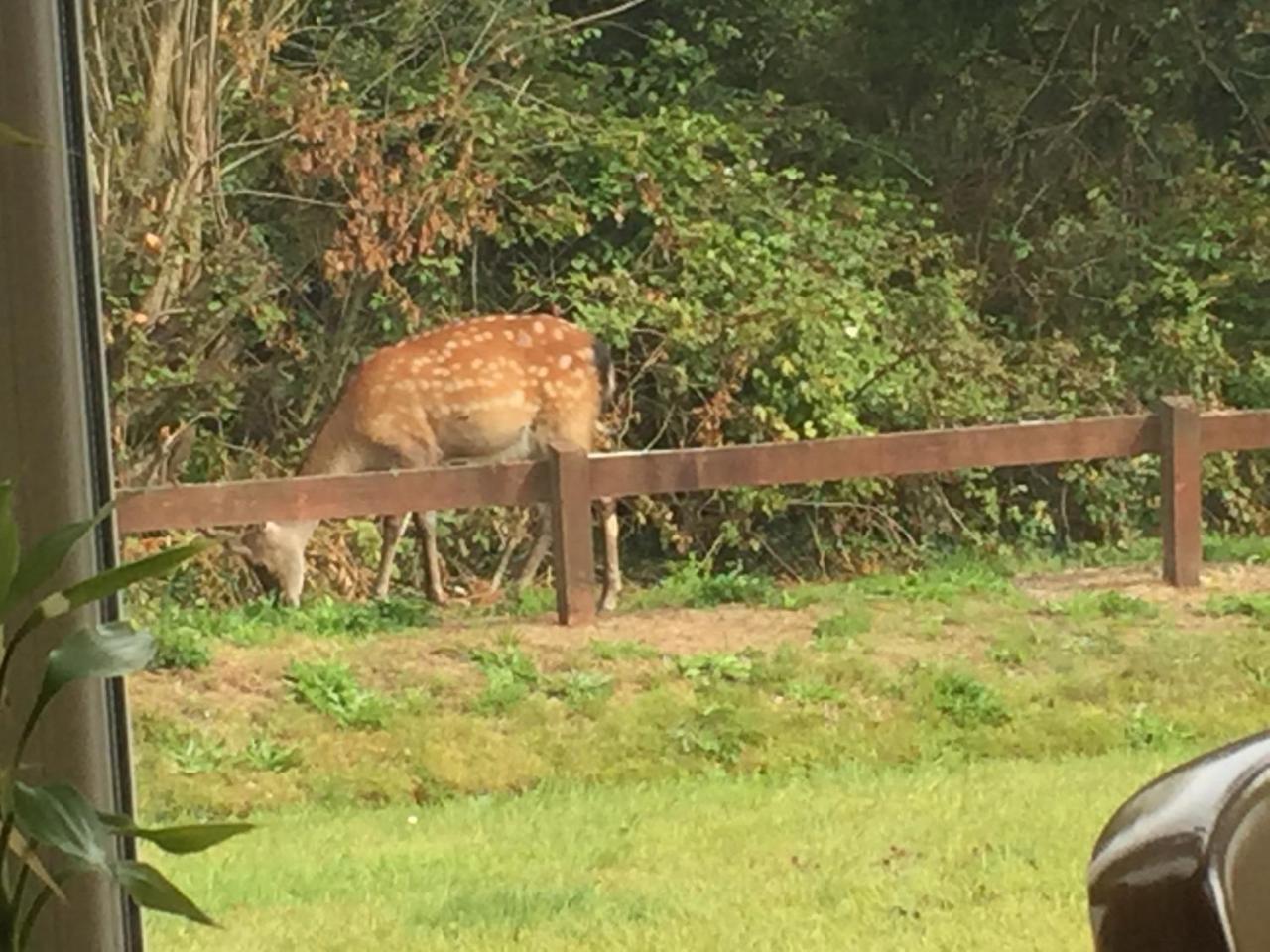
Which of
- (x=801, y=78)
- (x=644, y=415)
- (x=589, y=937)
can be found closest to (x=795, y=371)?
(x=644, y=415)

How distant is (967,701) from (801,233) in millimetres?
441

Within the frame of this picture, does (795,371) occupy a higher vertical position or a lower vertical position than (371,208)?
lower

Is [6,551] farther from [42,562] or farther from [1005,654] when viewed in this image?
[1005,654]

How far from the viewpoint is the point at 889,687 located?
184cm

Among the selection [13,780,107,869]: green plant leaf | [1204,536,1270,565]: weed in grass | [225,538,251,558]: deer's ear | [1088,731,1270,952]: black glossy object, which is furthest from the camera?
[1204,536,1270,565]: weed in grass

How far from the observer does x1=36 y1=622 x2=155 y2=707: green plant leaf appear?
1.19m

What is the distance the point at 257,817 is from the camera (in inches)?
71.0

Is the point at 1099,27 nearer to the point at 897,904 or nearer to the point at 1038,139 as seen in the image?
the point at 1038,139

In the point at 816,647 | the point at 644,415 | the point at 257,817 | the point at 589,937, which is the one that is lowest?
the point at 589,937

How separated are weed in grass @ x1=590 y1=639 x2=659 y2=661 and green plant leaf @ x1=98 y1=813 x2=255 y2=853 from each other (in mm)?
609

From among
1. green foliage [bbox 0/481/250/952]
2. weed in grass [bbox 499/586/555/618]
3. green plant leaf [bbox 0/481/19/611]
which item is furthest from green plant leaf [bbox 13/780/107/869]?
weed in grass [bbox 499/586/555/618]

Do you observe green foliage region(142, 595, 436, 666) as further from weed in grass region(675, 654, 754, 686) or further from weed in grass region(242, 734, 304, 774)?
weed in grass region(675, 654, 754, 686)

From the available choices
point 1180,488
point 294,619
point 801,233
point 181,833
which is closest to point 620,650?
point 294,619

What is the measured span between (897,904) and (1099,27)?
0.79 metres
